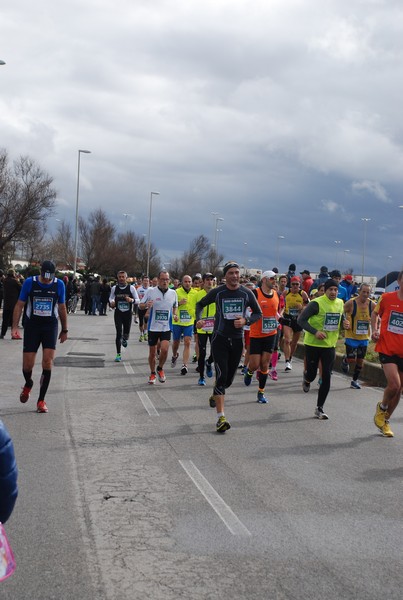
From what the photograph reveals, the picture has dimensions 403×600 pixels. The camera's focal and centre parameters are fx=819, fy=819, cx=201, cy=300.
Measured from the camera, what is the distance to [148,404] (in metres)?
12.0

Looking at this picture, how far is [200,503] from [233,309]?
4.13 meters

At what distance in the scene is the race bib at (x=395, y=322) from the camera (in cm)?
977

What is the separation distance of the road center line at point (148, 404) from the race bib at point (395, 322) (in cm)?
332

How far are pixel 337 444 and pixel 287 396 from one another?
438cm

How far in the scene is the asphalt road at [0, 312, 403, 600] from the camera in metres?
4.77

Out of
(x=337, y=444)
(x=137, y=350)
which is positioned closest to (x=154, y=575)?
(x=337, y=444)

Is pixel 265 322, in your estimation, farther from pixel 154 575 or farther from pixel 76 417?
pixel 154 575

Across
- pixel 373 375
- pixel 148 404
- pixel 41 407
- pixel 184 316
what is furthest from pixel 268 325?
pixel 373 375

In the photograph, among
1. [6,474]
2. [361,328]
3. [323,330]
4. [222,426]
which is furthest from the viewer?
[361,328]

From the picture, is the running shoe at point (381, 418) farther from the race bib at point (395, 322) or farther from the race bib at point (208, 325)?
the race bib at point (208, 325)

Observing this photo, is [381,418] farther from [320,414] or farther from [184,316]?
[184,316]

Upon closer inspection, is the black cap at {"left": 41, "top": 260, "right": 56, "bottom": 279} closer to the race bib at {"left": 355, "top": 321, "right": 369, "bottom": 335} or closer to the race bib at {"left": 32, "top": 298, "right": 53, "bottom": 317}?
the race bib at {"left": 32, "top": 298, "right": 53, "bottom": 317}

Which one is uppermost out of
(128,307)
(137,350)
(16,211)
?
(16,211)

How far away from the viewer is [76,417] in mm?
10586
